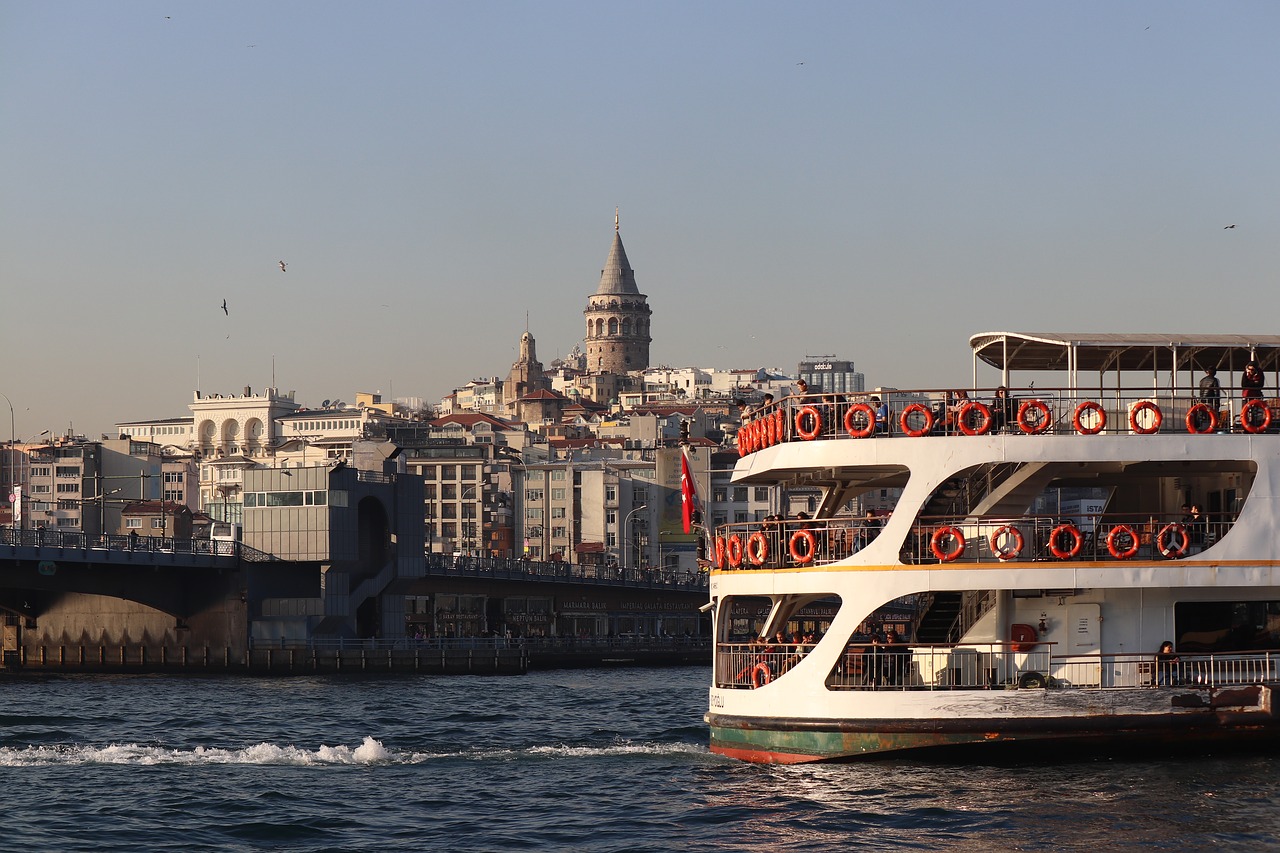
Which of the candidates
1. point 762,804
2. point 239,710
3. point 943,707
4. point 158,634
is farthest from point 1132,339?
point 158,634

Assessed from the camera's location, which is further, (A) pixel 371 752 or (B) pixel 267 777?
(A) pixel 371 752

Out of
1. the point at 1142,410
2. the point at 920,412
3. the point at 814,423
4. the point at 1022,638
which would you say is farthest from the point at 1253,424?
the point at 814,423

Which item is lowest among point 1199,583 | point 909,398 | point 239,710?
point 239,710

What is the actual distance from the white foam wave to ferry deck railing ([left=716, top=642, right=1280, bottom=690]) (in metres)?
10.5

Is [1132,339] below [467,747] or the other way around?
the other way around

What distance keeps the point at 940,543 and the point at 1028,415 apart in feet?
8.67

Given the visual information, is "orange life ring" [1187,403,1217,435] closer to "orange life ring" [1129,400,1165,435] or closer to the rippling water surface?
"orange life ring" [1129,400,1165,435]

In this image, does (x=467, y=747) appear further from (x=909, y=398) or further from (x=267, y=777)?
(x=909, y=398)

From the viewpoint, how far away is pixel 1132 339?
3375 cm

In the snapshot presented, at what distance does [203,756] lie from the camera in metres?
40.2

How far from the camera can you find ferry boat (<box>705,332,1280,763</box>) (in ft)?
104

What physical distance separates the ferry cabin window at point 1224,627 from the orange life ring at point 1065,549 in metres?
2.72

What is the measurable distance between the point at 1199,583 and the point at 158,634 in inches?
2707

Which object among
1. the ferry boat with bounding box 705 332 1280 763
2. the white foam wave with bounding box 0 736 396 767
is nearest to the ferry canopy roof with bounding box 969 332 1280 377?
the ferry boat with bounding box 705 332 1280 763
